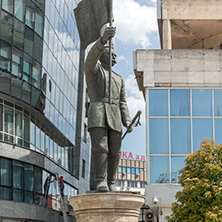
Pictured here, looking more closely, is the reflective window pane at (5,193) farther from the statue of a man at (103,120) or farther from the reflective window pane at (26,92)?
the statue of a man at (103,120)

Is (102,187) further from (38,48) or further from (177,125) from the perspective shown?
(38,48)

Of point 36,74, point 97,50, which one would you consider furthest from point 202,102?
point 97,50

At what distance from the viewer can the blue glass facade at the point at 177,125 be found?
30.4 m

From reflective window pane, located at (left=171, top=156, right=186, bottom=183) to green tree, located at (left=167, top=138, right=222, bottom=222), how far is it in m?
6.43

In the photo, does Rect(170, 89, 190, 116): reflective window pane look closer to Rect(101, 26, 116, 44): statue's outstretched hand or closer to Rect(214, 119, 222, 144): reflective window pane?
Rect(214, 119, 222, 144): reflective window pane

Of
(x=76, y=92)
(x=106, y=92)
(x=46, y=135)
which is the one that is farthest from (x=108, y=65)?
(x=76, y=92)

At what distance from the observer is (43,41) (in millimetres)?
36406

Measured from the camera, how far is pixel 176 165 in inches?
1193

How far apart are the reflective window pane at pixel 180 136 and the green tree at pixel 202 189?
6.99 meters

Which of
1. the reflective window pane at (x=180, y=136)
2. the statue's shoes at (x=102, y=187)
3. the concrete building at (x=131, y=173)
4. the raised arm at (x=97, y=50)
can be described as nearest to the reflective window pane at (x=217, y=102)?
the reflective window pane at (x=180, y=136)

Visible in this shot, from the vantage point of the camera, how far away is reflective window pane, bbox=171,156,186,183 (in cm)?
3002

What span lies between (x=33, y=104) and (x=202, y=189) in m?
15.5

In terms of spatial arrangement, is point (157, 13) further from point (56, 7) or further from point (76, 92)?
point (76, 92)

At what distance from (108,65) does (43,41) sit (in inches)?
1036
